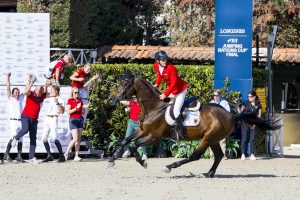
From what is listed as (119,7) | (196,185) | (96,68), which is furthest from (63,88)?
(119,7)

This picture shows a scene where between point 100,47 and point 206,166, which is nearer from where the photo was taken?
point 206,166

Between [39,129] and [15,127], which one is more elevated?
[15,127]

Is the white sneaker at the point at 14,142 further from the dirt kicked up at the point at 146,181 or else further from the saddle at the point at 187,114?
the saddle at the point at 187,114

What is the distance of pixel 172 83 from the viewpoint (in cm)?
1789

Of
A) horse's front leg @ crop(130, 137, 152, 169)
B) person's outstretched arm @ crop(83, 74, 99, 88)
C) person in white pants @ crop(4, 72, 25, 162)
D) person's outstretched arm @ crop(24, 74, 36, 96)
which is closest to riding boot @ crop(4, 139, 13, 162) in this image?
person in white pants @ crop(4, 72, 25, 162)

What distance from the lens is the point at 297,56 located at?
30453mm

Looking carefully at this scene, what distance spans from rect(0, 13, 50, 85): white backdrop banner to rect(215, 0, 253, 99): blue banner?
4.56 metres

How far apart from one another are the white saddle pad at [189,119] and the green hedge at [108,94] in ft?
19.2

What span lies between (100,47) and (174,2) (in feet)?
13.9

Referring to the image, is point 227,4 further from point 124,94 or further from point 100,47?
point 100,47

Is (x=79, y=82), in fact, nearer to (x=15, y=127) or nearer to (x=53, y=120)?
(x=53, y=120)

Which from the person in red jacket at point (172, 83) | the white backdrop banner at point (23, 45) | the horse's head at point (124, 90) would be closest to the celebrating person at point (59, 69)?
the white backdrop banner at point (23, 45)

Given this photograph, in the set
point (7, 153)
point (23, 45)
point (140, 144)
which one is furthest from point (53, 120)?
point (140, 144)

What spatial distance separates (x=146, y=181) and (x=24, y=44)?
8.83 metres
